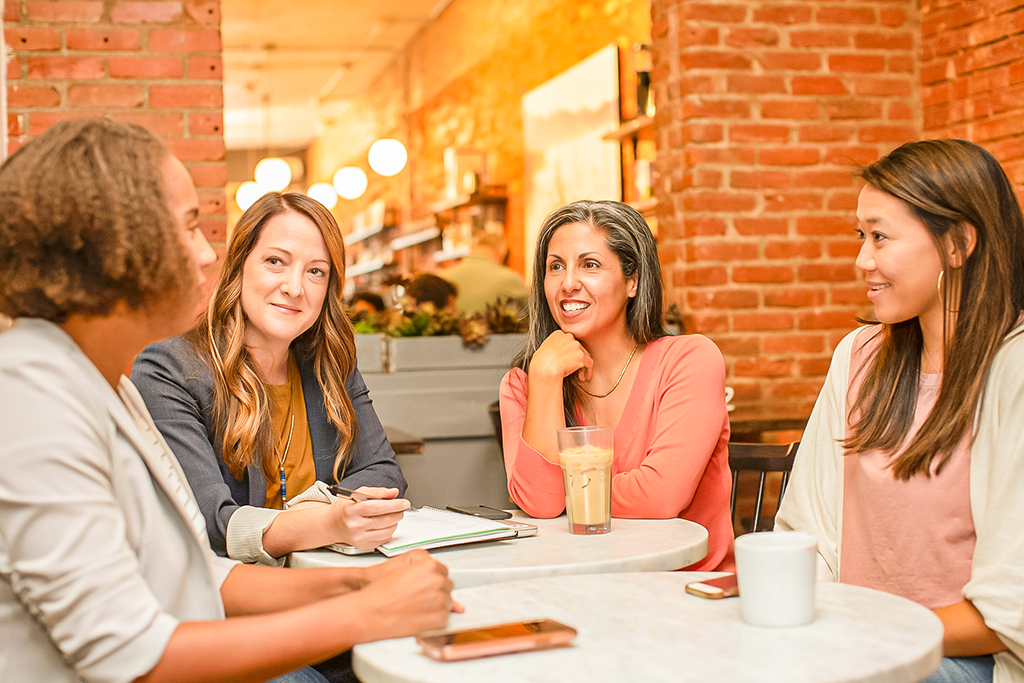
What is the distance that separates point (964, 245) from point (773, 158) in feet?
7.04

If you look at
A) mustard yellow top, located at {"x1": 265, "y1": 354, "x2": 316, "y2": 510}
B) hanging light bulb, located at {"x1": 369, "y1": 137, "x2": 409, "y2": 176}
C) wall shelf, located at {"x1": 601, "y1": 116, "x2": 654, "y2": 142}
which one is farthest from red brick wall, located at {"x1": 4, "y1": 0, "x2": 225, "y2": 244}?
hanging light bulb, located at {"x1": 369, "y1": 137, "x2": 409, "y2": 176}

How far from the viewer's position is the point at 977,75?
3.46 meters

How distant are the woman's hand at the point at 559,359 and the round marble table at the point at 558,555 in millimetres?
406

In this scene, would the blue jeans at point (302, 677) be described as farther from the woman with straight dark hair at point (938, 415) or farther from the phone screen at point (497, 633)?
the woman with straight dark hair at point (938, 415)

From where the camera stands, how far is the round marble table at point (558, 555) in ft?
4.32

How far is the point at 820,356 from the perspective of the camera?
12.2 feet

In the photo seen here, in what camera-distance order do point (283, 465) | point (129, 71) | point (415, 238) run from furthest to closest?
point (415, 238)
point (129, 71)
point (283, 465)

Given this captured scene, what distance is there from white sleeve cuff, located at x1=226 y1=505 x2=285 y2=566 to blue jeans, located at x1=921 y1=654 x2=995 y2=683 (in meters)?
0.99

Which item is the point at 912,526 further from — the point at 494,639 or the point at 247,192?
the point at 247,192

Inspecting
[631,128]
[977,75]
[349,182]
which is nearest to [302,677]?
[977,75]

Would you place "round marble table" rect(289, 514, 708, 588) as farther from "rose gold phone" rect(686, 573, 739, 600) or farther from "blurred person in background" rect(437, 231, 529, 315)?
"blurred person in background" rect(437, 231, 529, 315)

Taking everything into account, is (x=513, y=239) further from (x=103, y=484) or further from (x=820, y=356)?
(x=103, y=484)

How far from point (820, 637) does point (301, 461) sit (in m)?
1.20

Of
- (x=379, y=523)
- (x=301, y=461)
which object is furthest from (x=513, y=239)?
(x=379, y=523)
